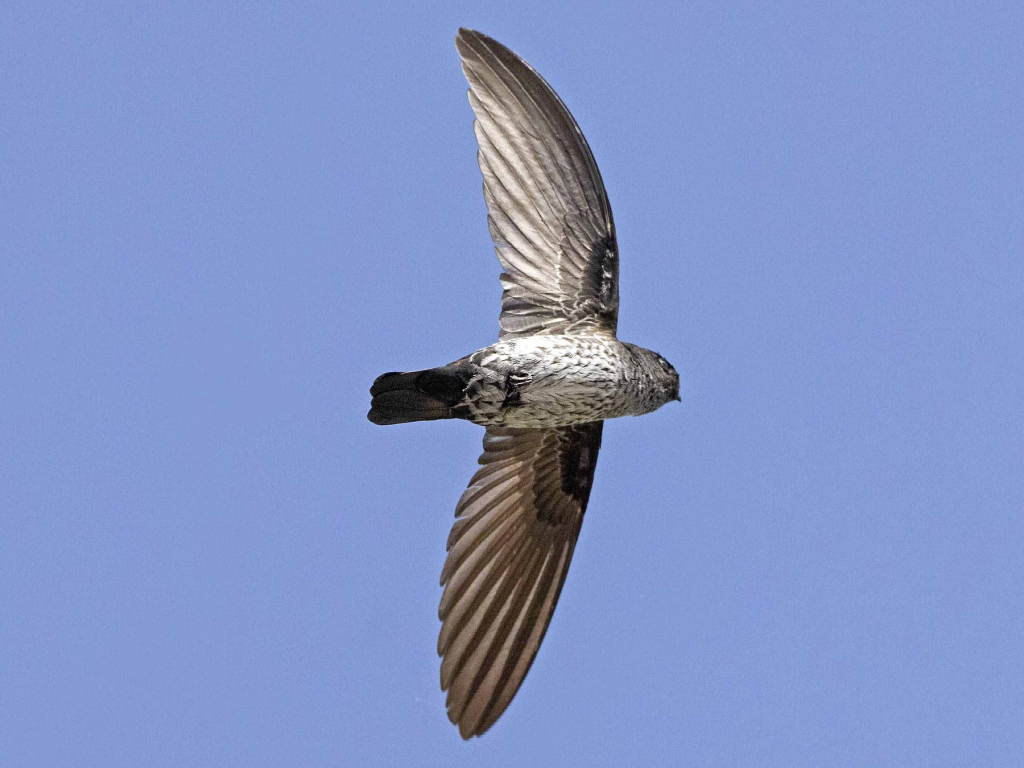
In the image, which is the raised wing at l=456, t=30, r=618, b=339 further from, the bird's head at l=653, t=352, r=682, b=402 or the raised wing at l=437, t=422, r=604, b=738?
the raised wing at l=437, t=422, r=604, b=738

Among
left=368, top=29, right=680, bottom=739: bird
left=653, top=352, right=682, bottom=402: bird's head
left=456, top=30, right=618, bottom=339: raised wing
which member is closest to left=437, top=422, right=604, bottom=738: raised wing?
left=368, top=29, right=680, bottom=739: bird

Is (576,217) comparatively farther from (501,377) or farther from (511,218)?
(501,377)

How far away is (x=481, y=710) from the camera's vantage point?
790cm

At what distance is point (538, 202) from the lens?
788 cm

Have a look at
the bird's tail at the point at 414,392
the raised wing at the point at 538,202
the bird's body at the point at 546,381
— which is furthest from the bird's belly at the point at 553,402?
the raised wing at the point at 538,202

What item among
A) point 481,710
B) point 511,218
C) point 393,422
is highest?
point 511,218

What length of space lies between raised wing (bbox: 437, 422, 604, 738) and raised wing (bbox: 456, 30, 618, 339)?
637mm

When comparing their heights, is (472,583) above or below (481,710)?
above

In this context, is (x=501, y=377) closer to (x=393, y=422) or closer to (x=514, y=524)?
(x=393, y=422)

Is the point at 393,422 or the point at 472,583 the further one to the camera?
the point at 472,583

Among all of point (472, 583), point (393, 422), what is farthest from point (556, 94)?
point (472, 583)

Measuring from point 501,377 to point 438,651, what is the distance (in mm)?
1343

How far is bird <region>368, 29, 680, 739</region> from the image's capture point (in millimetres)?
7527

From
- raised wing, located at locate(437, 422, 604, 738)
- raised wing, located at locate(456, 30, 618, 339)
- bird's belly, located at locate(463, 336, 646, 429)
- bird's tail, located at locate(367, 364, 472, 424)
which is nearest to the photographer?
bird's tail, located at locate(367, 364, 472, 424)
